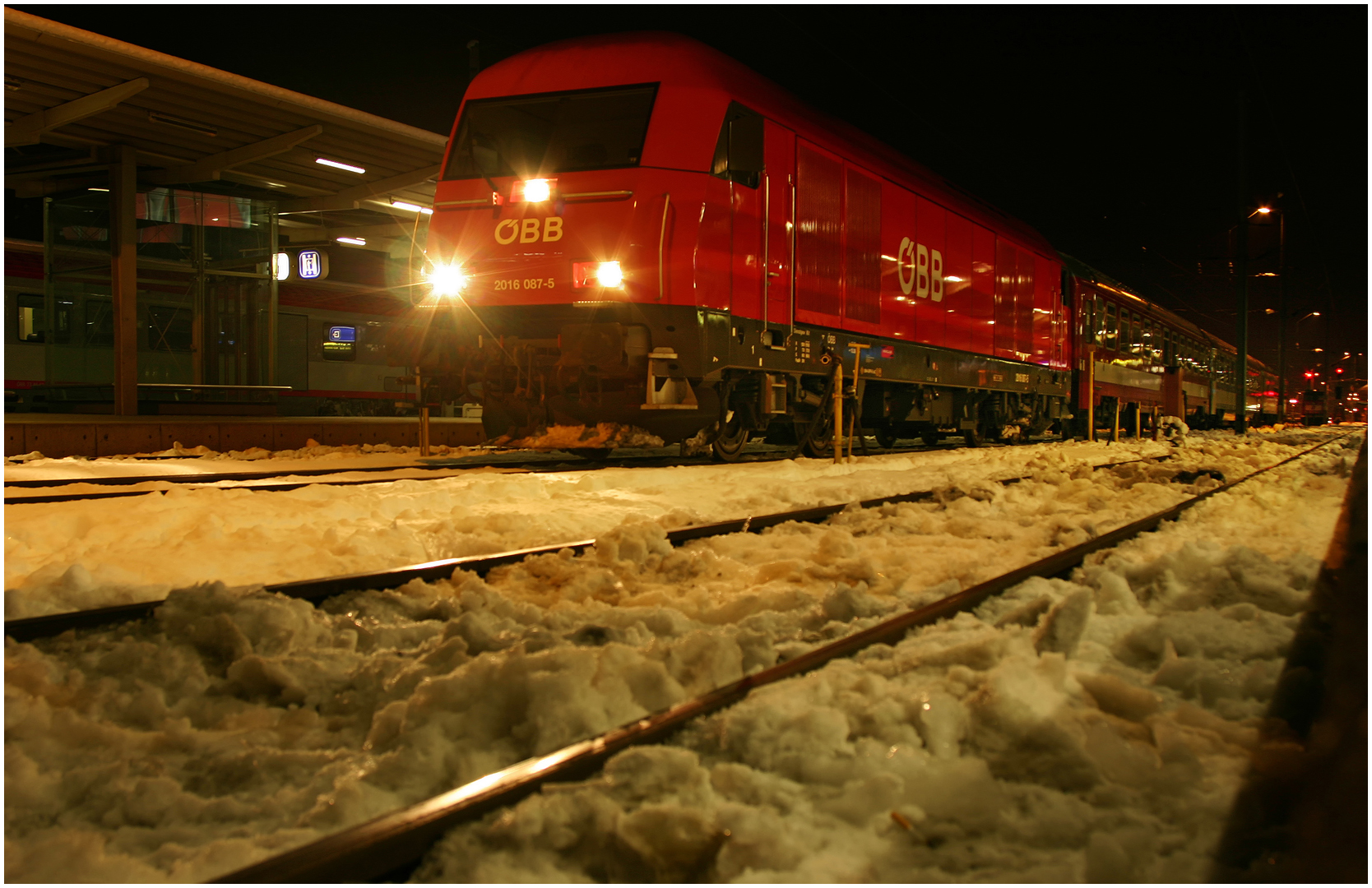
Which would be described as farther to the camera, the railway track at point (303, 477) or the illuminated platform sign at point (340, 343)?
the illuminated platform sign at point (340, 343)

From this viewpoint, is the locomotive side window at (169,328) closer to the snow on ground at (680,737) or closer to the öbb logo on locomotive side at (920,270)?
the öbb logo on locomotive side at (920,270)

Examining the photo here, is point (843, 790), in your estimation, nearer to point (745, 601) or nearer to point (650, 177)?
point (745, 601)

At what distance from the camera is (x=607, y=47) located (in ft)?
25.0

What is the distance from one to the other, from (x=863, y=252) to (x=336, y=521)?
6792 millimetres

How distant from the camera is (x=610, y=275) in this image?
7211 mm

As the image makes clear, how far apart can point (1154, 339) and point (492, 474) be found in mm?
19182

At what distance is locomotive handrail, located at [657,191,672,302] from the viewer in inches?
282

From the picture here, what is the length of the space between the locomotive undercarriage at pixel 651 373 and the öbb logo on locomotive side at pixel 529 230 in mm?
622

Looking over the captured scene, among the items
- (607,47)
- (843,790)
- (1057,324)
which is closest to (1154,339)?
(1057,324)

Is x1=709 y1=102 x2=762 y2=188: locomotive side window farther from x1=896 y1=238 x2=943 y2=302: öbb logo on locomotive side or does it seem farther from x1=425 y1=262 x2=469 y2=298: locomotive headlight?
x1=896 y1=238 x2=943 y2=302: öbb logo on locomotive side

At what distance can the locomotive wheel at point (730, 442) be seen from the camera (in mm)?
9016

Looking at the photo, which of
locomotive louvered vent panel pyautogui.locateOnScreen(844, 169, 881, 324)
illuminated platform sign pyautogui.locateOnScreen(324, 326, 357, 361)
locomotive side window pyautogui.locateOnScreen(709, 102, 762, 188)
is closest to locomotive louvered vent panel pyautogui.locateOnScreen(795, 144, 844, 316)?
locomotive louvered vent panel pyautogui.locateOnScreen(844, 169, 881, 324)

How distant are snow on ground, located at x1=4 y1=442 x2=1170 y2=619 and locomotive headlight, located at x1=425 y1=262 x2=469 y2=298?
174 centimetres

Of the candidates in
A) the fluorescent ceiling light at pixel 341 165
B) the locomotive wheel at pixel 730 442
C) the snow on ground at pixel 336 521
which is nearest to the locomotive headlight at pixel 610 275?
the snow on ground at pixel 336 521
